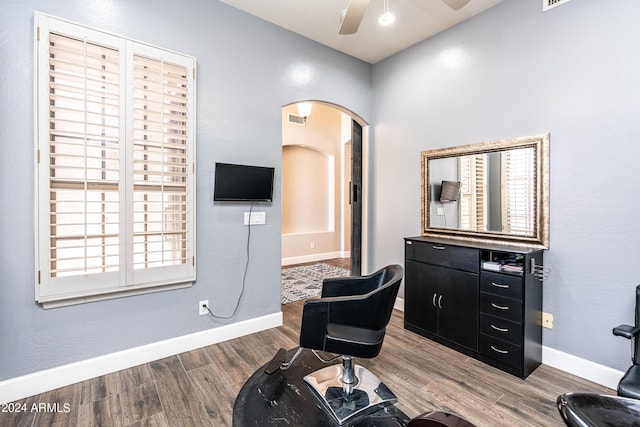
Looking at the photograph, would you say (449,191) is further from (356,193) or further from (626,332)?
(626,332)

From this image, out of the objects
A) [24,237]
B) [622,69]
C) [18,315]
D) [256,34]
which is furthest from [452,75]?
[18,315]

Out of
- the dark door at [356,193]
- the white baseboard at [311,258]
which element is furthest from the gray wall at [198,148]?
the white baseboard at [311,258]

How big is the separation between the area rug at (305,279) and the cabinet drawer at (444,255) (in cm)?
176

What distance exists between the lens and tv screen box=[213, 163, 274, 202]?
9.14ft

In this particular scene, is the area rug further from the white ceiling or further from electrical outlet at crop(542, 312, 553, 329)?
the white ceiling

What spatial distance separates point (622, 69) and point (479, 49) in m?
1.14

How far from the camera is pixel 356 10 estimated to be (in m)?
1.97

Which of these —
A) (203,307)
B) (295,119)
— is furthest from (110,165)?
(295,119)

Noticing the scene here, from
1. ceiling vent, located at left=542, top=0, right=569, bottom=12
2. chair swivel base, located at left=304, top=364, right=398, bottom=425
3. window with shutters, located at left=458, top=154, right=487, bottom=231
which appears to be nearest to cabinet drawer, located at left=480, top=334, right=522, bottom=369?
window with shutters, located at left=458, top=154, right=487, bottom=231

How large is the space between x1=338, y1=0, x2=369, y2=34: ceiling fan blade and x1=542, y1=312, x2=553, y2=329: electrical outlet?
9.02 ft

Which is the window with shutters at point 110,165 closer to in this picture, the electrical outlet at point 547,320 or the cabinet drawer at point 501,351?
the cabinet drawer at point 501,351

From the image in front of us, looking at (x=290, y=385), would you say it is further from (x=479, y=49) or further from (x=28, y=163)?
(x=479, y=49)

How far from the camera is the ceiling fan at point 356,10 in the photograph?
191 centimetres

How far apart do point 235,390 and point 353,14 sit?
2.72m
